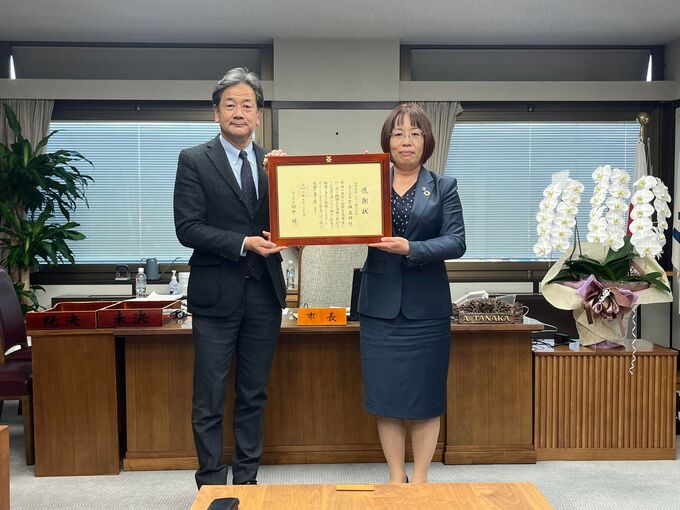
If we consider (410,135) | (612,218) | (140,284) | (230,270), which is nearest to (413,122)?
(410,135)

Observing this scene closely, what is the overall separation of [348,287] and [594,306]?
1.28m

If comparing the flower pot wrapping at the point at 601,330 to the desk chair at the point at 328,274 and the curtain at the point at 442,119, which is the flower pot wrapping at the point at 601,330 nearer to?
the desk chair at the point at 328,274

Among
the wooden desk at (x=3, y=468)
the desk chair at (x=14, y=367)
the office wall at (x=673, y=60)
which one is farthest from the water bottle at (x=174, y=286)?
the office wall at (x=673, y=60)

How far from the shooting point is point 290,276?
572 centimetres

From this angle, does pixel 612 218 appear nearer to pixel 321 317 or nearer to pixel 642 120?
pixel 321 317

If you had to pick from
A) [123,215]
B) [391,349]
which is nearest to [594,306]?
[391,349]

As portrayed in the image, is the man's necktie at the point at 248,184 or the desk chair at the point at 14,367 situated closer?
the man's necktie at the point at 248,184

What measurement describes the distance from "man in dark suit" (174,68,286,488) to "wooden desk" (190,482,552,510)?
3.17 feet

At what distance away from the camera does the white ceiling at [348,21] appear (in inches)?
194

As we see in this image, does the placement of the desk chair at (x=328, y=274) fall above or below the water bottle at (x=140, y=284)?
above

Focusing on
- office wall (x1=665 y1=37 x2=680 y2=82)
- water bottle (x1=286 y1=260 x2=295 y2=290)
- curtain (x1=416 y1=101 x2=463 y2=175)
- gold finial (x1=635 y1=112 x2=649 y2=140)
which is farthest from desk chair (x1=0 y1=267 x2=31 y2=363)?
office wall (x1=665 y1=37 x2=680 y2=82)

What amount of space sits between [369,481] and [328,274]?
1149 mm

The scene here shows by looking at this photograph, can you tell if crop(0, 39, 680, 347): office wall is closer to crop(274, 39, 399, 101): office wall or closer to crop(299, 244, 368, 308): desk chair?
crop(274, 39, 399, 101): office wall

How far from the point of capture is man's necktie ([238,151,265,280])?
2.54 m
